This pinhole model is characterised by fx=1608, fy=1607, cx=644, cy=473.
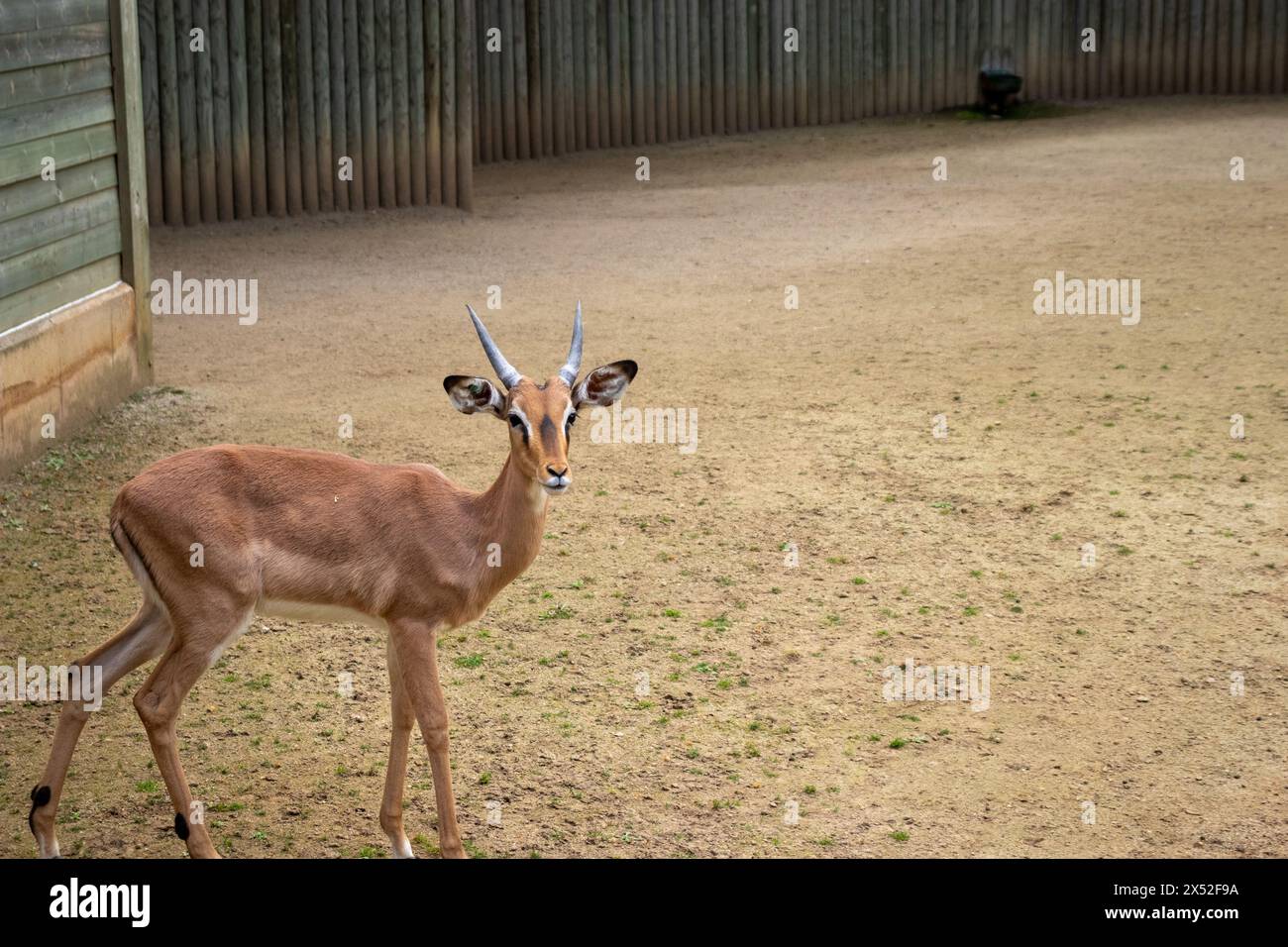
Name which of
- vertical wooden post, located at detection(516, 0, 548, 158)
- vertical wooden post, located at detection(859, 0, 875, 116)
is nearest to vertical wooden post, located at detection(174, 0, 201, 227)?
vertical wooden post, located at detection(516, 0, 548, 158)

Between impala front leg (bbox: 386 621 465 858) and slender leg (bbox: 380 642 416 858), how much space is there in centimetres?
10

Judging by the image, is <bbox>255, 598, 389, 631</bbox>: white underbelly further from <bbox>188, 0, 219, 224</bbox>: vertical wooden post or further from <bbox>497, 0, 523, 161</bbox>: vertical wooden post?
<bbox>497, 0, 523, 161</bbox>: vertical wooden post

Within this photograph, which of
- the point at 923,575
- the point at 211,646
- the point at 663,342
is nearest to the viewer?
the point at 211,646

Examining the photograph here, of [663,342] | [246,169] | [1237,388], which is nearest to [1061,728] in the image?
[1237,388]

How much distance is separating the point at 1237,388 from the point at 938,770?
16.5 feet

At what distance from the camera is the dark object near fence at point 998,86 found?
2169 centimetres

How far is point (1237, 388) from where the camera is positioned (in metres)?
9.83

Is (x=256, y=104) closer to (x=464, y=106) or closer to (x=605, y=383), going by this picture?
(x=464, y=106)

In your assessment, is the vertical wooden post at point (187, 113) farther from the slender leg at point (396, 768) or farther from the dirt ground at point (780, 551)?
the slender leg at point (396, 768)

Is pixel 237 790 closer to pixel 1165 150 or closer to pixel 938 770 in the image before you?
pixel 938 770

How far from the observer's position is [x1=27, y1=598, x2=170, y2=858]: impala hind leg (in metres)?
5.22

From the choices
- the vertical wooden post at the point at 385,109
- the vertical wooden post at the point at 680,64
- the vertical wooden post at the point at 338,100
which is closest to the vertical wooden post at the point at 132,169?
the vertical wooden post at the point at 338,100

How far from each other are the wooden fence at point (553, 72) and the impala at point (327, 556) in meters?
10.3

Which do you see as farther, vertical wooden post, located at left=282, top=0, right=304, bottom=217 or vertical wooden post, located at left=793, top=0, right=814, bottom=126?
vertical wooden post, located at left=793, top=0, right=814, bottom=126
